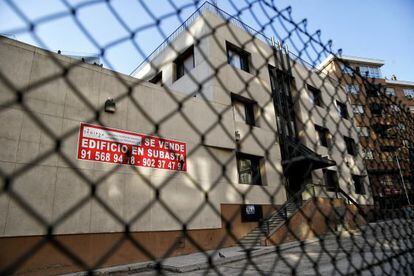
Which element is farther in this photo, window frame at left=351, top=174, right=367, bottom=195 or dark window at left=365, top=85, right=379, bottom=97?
window frame at left=351, top=174, right=367, bottom=195

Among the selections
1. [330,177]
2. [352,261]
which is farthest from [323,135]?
[352,261]

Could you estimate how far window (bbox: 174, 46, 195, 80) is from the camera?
40.5 ft

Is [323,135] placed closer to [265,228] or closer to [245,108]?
[245,108]

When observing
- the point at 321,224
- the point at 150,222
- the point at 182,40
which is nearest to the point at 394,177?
the point at 150,222

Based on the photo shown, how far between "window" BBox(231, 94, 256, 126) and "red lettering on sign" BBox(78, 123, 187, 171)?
379 centimetres

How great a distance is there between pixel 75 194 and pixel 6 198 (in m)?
1.37

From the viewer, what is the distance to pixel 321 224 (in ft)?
37.3

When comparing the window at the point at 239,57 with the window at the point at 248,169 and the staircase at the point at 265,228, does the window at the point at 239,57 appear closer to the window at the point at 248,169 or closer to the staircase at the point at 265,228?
the window at the point at 248,169

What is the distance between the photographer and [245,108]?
483 inches

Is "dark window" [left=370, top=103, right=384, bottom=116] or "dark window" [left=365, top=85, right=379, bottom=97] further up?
"dark window" [left=365, top=85, right=379, bottom=97]

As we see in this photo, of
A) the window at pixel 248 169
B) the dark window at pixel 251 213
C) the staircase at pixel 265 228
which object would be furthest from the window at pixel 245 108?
the staircase at pixel 265 228

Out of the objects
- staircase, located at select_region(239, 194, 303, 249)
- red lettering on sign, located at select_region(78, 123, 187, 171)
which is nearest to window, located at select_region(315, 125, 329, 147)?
staircase, located at select_region(239, 194, 303, 249)

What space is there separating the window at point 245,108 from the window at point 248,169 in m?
1.62

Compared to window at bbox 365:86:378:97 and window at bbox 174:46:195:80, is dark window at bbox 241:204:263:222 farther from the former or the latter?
window at bbox 365:86:378:97
